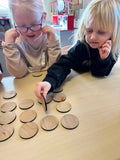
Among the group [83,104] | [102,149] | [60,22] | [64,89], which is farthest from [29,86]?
[60,22]

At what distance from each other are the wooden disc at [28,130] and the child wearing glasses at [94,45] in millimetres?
124

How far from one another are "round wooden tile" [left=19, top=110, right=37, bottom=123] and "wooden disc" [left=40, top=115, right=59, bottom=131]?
0.04m

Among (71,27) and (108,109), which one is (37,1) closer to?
(108,109)

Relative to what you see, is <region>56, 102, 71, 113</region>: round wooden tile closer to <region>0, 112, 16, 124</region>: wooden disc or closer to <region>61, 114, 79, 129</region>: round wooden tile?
<region>61, 114, 79, 129</region>: round wooden tile

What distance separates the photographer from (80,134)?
34cm

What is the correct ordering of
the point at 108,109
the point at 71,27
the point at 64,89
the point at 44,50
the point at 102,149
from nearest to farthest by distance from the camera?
the point at 102,149, the point at 108,109, the point at 64,89, the point at 44,50, the point at 71,27

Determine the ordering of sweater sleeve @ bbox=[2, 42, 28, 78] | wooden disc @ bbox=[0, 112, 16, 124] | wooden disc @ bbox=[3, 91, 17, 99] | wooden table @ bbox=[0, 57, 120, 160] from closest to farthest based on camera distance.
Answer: wooden table @ bbox=[0, 57, 120, 160]
wooden disc @ bbox=[0, 112, 16, 124]
wooden disc @ bbox=[3, 91, 17, 99]
sweater sleeve @ bbox=[2, 42, 28, 78]

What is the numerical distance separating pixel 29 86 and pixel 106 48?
0.42 meters

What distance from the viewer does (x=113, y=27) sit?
1.86 feet

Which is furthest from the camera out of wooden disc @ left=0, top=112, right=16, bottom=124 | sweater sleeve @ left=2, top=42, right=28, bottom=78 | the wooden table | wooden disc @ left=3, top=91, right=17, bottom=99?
sweater sleeve @ left=2, top=42, right=28, bottom=78

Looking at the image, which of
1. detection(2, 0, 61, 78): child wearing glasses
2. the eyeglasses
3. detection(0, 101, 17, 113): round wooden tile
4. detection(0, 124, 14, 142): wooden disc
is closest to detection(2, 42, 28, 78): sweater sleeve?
detection(2, 0, 61, 78): child wearing glasses

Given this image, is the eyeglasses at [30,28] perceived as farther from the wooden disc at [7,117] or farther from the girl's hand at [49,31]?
the wooden disc at [7,117]

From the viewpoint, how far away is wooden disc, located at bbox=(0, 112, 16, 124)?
0.40 meters

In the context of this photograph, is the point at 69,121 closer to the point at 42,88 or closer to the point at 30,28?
the point at 42,88
